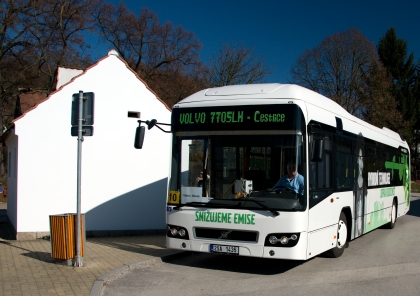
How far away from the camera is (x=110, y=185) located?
1298 cm

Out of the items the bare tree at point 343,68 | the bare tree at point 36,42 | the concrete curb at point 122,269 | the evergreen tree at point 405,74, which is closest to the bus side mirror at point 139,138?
the concrete curb at point 122,269

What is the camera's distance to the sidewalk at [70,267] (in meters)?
7.10

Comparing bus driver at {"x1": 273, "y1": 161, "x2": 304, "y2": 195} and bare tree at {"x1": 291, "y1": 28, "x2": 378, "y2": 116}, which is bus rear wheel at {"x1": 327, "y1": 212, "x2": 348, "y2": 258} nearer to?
bus driver at {"x1": 273, "y1": 161, "x2": 304, "y2": 195}

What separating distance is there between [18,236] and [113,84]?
15.0ft

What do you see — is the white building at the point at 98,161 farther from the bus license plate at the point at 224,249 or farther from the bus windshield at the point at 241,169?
the bus license plate at the point at 224,249

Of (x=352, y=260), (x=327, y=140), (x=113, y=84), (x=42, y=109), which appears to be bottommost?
(x=352, y=260)

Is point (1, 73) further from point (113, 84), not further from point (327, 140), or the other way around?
point (327, 140)

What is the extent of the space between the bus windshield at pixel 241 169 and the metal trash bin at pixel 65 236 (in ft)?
6.15

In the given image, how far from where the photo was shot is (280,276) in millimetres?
8344

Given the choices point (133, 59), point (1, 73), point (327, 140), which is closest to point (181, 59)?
point (133, 59)

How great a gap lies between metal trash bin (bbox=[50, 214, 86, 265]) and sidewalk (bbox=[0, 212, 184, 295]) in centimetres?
23

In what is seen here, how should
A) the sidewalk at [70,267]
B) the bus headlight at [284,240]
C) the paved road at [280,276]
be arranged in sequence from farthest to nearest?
the bus headlight at [284,240] < the paved road at [280,276] < the sidewalk at [70,267]

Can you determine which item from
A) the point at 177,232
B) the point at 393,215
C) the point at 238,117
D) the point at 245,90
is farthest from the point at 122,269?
the point at 393,215

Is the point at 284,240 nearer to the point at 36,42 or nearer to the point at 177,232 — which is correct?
the point at 177,232
